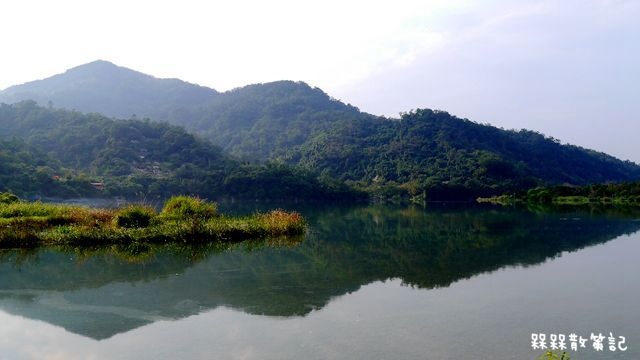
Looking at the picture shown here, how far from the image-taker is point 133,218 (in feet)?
74.9

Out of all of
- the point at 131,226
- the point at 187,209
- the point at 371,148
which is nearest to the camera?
the point at 131,226

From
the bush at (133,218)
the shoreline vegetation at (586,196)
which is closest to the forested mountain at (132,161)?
the shoreline vegetation at (586,196)

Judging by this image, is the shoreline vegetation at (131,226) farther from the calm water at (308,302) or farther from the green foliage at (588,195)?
the green foliage at (588,195)

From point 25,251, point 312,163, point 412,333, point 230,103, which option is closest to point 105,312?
point 412,333

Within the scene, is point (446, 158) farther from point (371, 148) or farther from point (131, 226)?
point (131, 226)

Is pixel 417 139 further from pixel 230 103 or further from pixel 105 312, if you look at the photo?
pixel 105 312

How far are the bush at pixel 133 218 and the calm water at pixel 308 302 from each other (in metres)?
3.98

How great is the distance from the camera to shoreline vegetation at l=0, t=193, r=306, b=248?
66.2ft

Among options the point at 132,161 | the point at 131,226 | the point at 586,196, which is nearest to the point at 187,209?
the point at 131,226

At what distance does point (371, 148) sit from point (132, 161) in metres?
54.2

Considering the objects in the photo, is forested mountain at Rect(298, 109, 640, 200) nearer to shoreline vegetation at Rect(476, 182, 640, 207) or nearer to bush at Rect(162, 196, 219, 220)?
shoreline vegetation at Rect(476, 182, 640, 207)

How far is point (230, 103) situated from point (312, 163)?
8163 centimetres

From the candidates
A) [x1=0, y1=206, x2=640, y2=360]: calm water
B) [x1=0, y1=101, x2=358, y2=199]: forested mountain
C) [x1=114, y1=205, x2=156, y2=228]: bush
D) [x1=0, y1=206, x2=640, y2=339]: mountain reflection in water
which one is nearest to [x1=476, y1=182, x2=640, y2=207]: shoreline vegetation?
[x1=0, y1=101, x2=358, y2=199]: forested mountain

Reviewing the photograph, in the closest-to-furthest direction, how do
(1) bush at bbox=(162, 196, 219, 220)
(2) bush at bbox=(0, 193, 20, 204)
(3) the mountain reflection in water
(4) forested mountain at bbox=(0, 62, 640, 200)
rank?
(3) the mountain reflection in water
(1) bush at bbox=(162, 196, 219, 220)
(2) bush at bbox=(0, 193, 20, 204)
(4) forested mountain at bbox=(0, 62, 640, 200)
